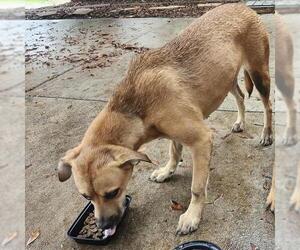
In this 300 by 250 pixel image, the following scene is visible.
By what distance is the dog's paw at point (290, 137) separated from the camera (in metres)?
1.55

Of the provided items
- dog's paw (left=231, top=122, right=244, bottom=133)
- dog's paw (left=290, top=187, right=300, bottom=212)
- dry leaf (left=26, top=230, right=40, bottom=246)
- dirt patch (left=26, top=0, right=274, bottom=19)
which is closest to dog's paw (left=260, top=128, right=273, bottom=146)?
dog's paw (left=231, top=122, right=244, bottom=133)

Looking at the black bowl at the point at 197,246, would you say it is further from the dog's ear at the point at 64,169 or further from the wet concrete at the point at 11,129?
the wet concrete at the point at 11,129

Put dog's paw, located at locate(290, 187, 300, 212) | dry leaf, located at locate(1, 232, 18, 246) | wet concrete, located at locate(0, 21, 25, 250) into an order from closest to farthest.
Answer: dog's paw, located at locate(290, 187, 300, 212), wet concrete, located at locate(0, 21, 25, 250), dry leaf, located at locate(1, 232, 18, 246)

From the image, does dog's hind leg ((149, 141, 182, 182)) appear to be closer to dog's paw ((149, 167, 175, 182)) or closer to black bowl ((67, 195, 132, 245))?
dog's paw ((149, 167, 175, 182))

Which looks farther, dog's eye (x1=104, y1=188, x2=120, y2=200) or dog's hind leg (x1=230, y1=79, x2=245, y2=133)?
dog's hind leg (x1=230, y1=79, x2=245, y2=133)

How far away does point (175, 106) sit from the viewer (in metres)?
2.97

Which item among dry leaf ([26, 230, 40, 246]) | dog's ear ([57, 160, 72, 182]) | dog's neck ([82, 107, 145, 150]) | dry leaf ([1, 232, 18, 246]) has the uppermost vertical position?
dog's neck ([82, 107, 145, 150])

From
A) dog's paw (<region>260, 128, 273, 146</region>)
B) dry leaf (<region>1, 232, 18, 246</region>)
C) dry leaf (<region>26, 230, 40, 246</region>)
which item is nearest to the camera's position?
dry leaf (<region>1, 232, 18, 246</region>)

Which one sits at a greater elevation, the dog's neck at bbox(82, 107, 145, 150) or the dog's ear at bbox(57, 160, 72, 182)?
the dog's neck at bbox(82, 107, 145, 150)

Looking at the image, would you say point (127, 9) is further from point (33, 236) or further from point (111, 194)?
point (111, 194)

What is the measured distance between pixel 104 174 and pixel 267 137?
77.6 inches

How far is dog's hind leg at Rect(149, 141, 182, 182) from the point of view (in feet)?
11.9

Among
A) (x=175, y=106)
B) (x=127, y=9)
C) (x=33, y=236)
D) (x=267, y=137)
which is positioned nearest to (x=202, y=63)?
(x=175, y=106)

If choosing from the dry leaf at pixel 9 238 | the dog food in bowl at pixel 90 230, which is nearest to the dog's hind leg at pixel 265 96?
the dog food in bowl at pixel 90 230
